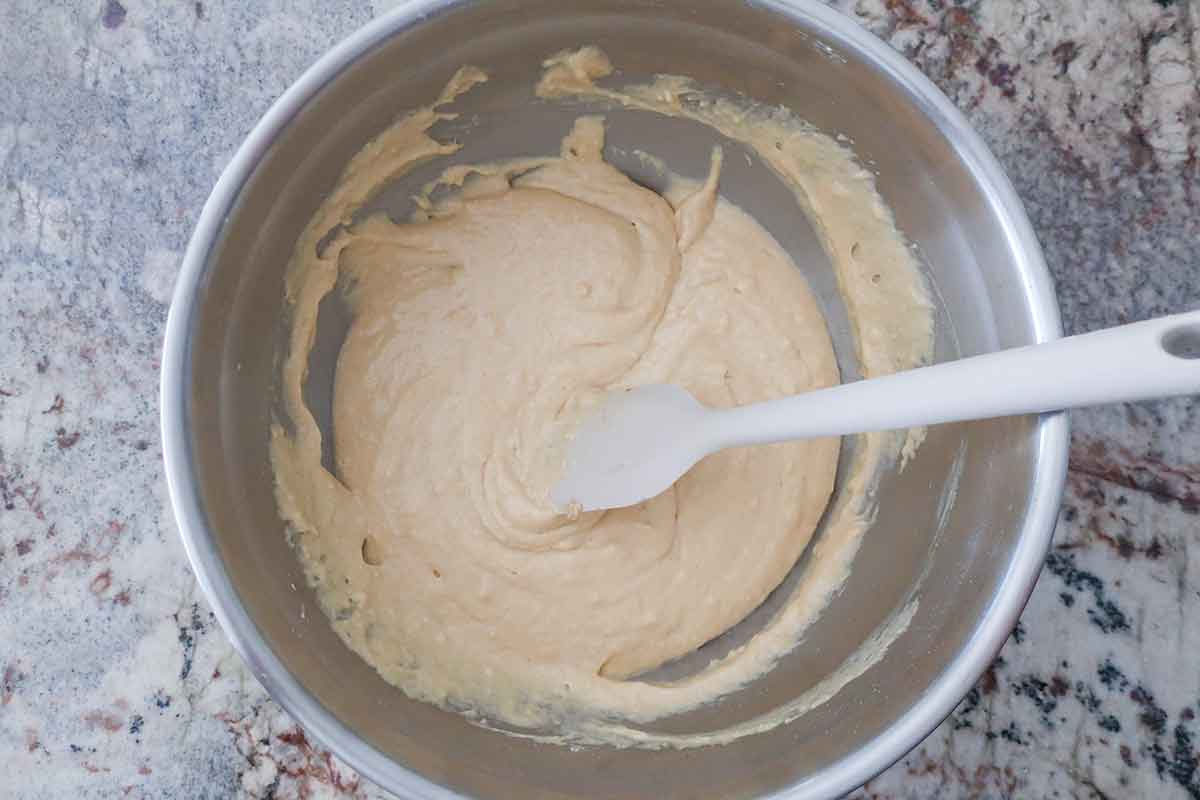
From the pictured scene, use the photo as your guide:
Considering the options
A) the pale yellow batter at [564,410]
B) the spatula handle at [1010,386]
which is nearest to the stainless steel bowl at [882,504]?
the pale yellow batter at [564,410]

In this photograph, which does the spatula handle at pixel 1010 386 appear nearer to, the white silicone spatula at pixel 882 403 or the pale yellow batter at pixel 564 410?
the white silicone spatula at pixel 882 403

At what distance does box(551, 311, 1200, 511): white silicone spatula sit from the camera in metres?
1.03

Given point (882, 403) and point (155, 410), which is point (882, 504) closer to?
point (882, 403)

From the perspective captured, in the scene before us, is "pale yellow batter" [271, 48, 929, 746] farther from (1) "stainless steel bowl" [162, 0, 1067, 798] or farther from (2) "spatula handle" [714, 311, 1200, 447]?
(2) "spatula handle" [714, 311, 1200, 447]

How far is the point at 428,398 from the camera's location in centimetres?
175

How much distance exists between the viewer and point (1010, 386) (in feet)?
3.85

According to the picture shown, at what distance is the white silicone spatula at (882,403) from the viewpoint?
1.03 m

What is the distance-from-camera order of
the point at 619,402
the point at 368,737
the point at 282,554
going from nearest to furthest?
the point at 368,737
the point at 282,554
the point at 619,402

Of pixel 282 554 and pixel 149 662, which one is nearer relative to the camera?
pixel 282 554

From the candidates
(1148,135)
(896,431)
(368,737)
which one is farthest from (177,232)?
(1148,135)

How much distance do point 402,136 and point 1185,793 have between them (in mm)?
1773

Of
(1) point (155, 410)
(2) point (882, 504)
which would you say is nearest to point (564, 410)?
(2) point (882, 504)

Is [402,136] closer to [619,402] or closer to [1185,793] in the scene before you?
[619,402]

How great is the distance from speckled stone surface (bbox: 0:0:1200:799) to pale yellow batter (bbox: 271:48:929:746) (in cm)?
32
